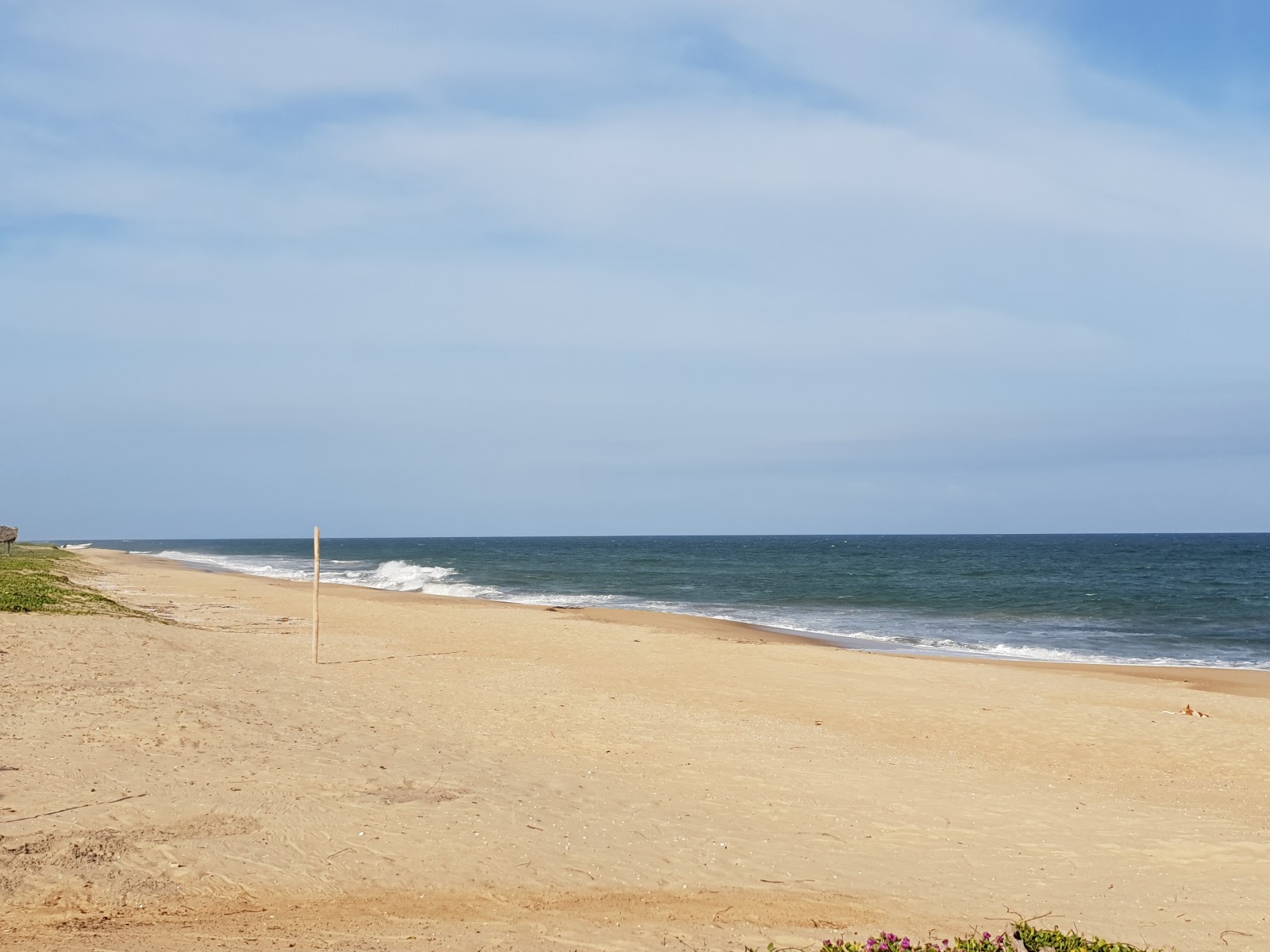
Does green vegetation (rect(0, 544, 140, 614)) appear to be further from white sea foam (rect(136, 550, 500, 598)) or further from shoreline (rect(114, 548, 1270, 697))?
white sea foam (rect(136, 550, 500, 598))

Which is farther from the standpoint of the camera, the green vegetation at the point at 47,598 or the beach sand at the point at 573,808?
the green vegetation at the point at 47,598

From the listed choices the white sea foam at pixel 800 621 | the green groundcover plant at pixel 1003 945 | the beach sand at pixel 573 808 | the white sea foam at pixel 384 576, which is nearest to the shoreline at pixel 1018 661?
the white sea foam at pixel 800 621

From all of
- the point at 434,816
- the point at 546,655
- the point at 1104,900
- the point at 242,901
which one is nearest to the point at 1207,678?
the point at 546,655

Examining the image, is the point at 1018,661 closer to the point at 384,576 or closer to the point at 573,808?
the point at 573,808

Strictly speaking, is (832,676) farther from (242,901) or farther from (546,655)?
(242,901)

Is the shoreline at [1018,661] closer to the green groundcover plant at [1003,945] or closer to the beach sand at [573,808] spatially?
the beach sand at [573,808]

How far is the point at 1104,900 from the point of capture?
6781 millimetres

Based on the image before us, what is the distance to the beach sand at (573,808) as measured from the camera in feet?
19.5

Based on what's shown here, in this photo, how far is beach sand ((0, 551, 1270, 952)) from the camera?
19.5 ft

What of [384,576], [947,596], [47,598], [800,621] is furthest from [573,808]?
[384,576]

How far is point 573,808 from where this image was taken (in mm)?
8180

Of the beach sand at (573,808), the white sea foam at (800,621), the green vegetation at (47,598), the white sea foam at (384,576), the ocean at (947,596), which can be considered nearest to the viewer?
the beach sand at (573,808)

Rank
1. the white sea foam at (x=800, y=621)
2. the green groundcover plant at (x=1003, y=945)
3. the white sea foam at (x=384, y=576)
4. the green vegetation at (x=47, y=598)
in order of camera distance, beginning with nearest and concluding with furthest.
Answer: the green groundcover plant at (x=1003, y=945) → the green vegetation at (x=47, y=598) → the white sea foam at (x=800, y=621) → the white sea foam at (x=384, y=576)

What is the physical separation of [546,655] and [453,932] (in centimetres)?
1381
